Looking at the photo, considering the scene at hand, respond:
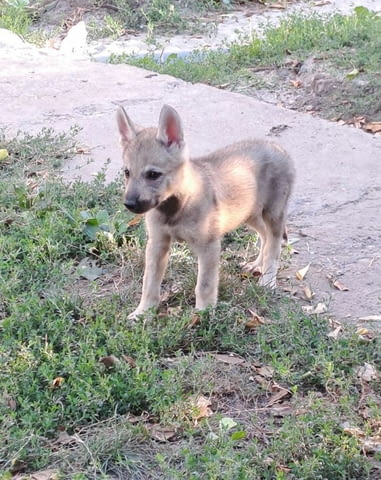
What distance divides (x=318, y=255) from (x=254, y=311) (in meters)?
1.02

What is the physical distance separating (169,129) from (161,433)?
1.77 meters

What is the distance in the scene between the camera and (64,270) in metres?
5.47

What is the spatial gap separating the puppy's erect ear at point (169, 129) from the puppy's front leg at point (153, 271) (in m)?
0.57

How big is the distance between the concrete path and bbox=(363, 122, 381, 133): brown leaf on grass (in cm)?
48

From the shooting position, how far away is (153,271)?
5.12 m

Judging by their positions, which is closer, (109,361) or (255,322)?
(109,361)

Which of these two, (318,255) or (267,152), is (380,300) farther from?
(267,152)

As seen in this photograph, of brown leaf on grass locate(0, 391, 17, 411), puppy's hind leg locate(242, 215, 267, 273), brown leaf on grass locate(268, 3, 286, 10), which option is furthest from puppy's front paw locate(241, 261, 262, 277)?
brown leaf on grass locate(268, 3, 286, 10)

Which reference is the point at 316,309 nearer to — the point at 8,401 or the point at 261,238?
the point at 261,238

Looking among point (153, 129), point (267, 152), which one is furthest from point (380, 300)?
point (153, 129)

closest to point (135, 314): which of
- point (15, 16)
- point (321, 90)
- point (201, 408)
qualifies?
point (201, 408)

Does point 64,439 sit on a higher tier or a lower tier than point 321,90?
higher

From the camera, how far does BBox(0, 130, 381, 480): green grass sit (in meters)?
3.74

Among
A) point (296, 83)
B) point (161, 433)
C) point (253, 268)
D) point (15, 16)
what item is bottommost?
point (15, 16)
